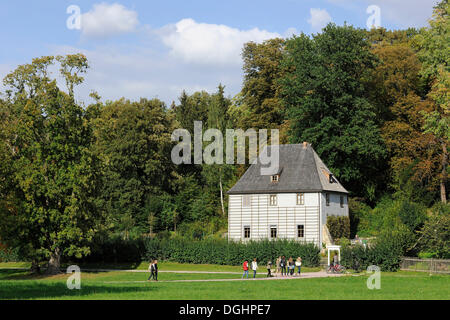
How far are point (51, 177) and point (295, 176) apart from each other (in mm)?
25707

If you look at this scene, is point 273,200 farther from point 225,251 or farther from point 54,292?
point 54,292

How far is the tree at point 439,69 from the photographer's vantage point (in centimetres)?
5438

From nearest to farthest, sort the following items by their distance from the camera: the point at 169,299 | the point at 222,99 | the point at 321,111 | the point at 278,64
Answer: the point at 169,299, the point at 321,111, the point at 278,64, the point at 222,99

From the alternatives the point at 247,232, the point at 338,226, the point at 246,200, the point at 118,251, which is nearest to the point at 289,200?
the point at 246,200

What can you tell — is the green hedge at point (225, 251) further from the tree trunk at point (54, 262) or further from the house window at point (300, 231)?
the tree trunk at point (54, 262)

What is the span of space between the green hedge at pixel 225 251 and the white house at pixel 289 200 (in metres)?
3.31

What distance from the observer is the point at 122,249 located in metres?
63.3

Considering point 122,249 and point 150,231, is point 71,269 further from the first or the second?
point 150,231

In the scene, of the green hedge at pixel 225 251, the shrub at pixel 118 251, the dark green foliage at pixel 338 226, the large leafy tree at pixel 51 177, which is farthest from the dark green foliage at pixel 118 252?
the dark green foliage at pixel 338 226

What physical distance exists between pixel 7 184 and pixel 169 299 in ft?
102

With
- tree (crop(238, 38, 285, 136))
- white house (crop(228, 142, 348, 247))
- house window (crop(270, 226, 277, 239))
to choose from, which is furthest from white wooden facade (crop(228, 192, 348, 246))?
tree (crop(238, 38, 285, 136))

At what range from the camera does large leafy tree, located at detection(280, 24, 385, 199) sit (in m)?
66.0
